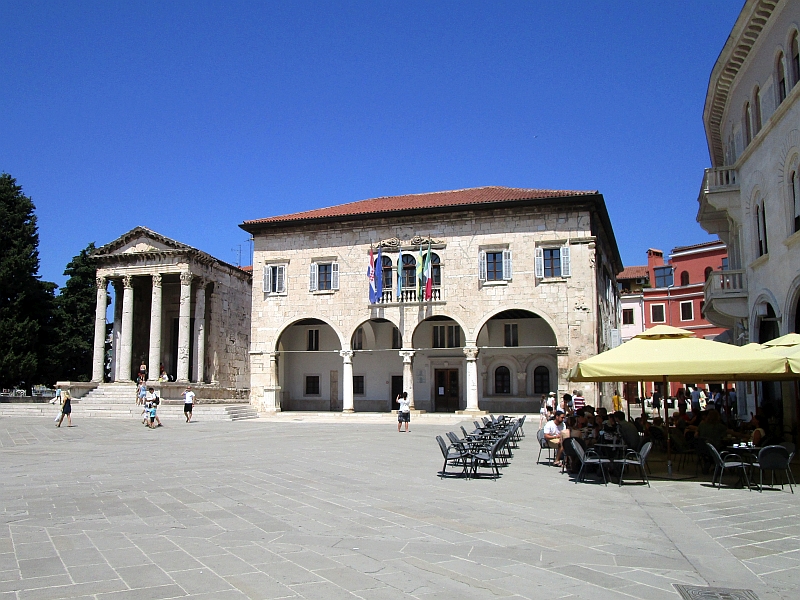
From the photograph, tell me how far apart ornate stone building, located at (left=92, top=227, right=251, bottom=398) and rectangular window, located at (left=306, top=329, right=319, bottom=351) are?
5.81 m

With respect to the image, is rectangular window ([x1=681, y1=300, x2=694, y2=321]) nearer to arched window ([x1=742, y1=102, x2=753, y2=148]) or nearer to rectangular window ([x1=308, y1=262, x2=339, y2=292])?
rectangular window ([x1=308, y1=262, x2=339, y2=292])

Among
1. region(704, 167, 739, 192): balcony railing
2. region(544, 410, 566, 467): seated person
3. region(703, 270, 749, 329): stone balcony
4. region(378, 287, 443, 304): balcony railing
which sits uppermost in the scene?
region(704, 167, 739, 192): balcony railing

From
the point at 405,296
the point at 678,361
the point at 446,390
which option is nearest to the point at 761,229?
the point at 678,361

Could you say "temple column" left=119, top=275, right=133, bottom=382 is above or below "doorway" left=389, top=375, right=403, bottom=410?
A: above

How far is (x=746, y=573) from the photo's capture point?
19.2 ft

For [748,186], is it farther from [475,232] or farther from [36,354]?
[36,354]

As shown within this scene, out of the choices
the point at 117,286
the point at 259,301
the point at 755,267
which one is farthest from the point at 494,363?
the point at 117,286

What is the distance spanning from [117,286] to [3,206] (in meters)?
8.72

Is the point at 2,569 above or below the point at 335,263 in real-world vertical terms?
below

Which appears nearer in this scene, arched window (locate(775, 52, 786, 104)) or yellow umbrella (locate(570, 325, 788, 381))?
yellow umbrella (locate(570, 325, 788, 381))

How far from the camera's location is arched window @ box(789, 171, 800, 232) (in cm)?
1573

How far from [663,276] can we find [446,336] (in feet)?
79.5

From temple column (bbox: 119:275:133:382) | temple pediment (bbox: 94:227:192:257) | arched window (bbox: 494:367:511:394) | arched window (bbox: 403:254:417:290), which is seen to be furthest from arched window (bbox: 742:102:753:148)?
temple column (bbox: 119:275:133:382)

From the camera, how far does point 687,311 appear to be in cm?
4731
